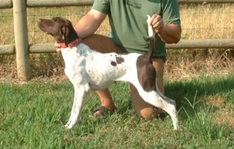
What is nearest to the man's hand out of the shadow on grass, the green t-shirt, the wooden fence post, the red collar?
the green t-shirt

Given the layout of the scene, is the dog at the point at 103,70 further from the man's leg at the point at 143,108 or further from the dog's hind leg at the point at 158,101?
the man's leg at the point at 143,108

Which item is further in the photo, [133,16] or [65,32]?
[133,16]

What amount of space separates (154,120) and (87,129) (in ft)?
2.39

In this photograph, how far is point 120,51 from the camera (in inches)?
213

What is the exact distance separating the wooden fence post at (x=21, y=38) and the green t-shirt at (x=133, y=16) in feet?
5.60

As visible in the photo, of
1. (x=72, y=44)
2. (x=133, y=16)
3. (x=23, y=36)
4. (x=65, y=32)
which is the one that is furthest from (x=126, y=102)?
(x=23, y=36)

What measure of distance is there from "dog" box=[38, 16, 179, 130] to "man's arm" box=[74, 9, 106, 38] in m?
0.54

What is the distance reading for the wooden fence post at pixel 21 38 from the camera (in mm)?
6648

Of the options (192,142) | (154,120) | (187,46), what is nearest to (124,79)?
(154,120)

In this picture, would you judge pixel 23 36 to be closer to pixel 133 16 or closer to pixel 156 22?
pixel 133 16

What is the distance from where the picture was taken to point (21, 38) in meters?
6.72

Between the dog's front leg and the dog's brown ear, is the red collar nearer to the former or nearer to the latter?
the dog's brown ear

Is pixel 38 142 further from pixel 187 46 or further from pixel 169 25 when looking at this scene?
pixel 187 46

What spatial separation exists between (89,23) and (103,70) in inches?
28.8
